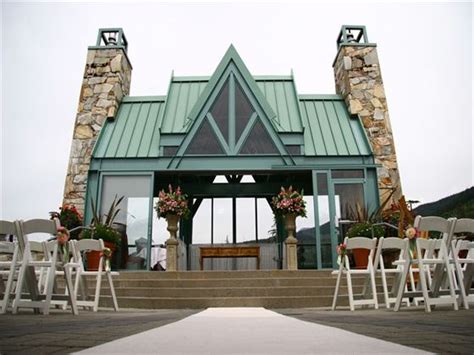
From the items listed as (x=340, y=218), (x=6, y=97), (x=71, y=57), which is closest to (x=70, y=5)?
(x=6, y=97)

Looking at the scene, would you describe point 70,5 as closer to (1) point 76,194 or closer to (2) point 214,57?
(1) point 76,194

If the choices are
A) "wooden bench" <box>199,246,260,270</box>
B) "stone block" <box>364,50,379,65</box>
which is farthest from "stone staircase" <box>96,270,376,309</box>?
"stone block" <box>364,50,379,65</box>

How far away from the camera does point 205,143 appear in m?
10.8

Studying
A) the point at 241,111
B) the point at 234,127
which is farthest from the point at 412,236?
the point at 241,111

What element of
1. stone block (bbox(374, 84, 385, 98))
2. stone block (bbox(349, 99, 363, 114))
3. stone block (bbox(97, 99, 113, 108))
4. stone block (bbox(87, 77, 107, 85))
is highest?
stone block (bbox(87, 77, 107, 85))

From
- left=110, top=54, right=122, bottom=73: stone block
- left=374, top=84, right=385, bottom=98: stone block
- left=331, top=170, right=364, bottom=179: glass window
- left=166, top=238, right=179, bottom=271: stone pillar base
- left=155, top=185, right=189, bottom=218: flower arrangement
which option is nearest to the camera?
left=166, top=238, right=179, bottom=271: stone pillar base

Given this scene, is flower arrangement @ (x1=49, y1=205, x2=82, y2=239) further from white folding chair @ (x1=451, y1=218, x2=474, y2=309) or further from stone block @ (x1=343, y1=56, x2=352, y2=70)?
stone block @ (x1=343, y1=56, x2=352, y2=70)

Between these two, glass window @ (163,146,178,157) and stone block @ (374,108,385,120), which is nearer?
glass window @ (163,146,178,157)

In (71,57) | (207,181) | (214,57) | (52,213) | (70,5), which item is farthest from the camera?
(214,57)

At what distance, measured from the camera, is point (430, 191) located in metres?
16.1

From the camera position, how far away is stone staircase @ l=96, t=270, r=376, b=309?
6.53 metres

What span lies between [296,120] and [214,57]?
532 cm

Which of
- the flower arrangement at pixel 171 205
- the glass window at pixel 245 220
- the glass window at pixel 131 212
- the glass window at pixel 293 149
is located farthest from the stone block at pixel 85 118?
the glass window at pixel 293 149

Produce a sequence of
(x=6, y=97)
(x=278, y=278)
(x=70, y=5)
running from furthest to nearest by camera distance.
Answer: (x=278, y=278) → (x=70, y=5) → (x=6, y=97)
